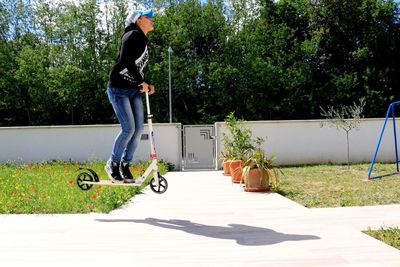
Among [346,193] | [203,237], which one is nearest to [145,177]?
[203,237]

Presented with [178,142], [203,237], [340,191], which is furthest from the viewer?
[178,142]

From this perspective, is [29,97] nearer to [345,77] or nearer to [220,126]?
[220,126]

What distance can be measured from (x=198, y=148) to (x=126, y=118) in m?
9.46

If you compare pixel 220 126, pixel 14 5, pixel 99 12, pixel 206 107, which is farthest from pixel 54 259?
pixel 14 5

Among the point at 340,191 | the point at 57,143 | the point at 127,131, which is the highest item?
the point at 127,131

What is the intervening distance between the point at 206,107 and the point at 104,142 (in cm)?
1333

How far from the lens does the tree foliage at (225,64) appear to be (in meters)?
26.0

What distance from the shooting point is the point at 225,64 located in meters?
26.8

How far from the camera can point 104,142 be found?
14.0 meters

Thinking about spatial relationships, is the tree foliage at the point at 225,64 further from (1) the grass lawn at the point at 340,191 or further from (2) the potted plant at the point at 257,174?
(2) the potted plant at the point at 257,174

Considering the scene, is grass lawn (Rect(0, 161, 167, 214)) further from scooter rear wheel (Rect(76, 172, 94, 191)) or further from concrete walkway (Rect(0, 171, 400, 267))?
concrete walkway (Rect(0, 171, 400, 267))

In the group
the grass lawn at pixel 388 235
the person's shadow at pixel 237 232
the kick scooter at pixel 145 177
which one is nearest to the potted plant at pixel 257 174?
the kick scooter at pixel 145 177

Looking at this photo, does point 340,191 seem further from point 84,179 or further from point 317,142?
point 317,142

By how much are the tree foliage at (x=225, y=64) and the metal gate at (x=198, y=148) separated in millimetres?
11970
